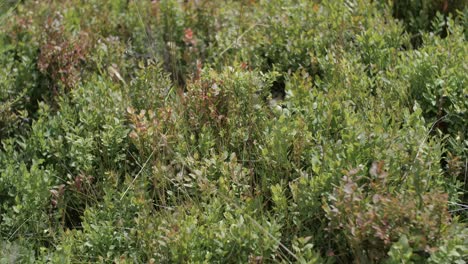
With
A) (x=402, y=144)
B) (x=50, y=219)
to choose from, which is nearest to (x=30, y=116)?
(x=50, y=219)

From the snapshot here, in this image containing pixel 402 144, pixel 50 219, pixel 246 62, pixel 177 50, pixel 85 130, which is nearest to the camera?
pixel 402 144

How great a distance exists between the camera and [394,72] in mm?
4199

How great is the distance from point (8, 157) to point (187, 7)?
75.3 inches

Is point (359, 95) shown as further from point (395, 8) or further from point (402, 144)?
point (395, 8)

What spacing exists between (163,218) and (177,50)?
1.95m

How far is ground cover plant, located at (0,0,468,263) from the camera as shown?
3.26 meters

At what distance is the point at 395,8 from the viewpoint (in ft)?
17.0

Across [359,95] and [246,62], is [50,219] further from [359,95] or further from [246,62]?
[359,95]

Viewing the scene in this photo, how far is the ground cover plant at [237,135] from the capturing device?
3264mm

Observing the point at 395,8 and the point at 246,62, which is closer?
the point at 246,62

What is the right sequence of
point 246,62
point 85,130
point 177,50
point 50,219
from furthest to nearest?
point 177,50, point 246,62, point 85,130, point 50,219

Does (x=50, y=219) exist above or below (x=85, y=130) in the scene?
below

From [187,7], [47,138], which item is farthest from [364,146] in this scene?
[187,7]

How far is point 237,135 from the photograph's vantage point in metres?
3.96
